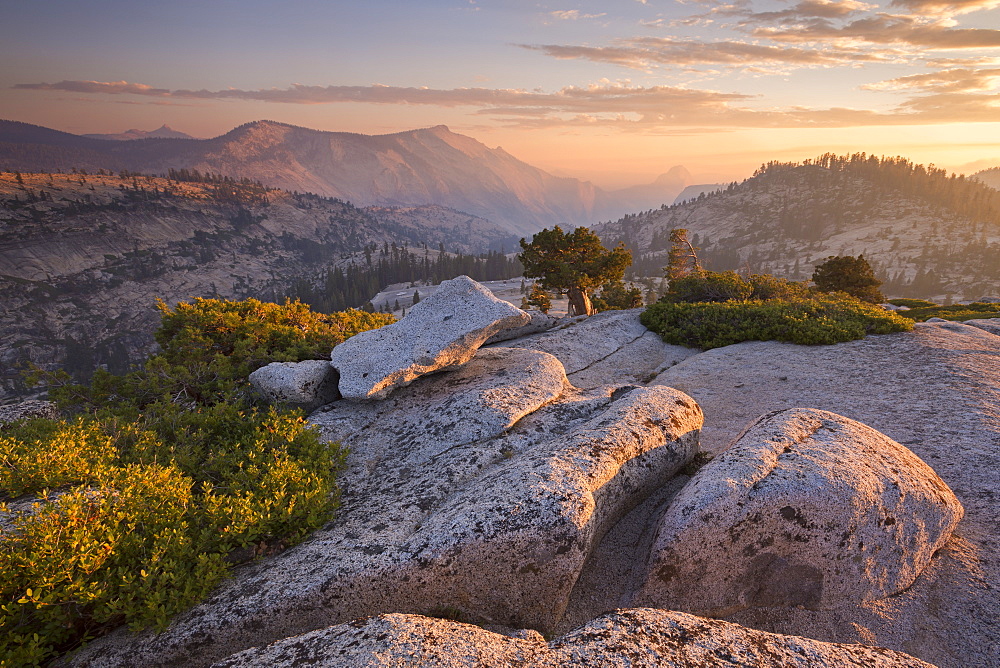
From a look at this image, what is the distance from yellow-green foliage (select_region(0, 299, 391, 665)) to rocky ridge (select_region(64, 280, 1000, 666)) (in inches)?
18.7

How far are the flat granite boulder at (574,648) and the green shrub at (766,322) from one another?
1737cm

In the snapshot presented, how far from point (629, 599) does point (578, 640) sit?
227 centimetres

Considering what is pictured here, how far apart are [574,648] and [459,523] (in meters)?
2.42

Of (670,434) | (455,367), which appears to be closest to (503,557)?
(670,434)

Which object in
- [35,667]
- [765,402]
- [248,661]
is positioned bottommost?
[765,402]

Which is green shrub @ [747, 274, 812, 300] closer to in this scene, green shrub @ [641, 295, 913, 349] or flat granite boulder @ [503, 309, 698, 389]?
green shrub @ [641, 295, 913, 349]

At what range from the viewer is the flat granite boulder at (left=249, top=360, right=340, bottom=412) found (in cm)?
1202

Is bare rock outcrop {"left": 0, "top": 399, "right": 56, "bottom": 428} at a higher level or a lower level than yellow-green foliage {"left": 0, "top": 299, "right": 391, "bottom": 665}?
lower

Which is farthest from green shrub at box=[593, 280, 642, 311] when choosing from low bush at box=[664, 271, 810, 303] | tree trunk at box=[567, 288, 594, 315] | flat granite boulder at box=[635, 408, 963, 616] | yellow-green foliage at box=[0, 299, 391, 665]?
yellow-green foliage at box=[0, 299, 391, 665]

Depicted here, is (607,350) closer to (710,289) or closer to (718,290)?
(710,289)

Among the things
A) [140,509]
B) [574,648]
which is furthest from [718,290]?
[140,509]

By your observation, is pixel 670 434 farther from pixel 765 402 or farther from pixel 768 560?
pixel 765 402

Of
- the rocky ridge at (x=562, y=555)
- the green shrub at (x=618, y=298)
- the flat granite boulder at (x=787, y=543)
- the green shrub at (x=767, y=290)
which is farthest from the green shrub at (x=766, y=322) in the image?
the green shrub at (x=618, y=298)

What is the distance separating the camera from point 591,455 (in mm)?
8172
